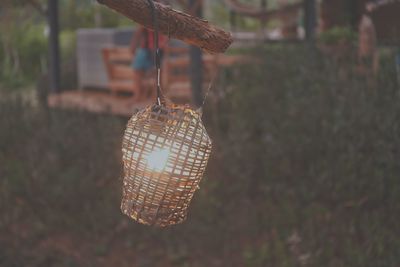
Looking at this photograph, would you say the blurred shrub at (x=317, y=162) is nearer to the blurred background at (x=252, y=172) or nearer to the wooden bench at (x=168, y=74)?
the blurred background at (x=252, y=172)

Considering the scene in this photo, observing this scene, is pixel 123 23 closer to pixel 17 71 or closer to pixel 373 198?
pixel 17 71

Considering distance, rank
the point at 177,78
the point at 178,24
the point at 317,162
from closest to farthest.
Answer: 1. the point at 178,24
2. the point at 317,162
3. the point at 177,78

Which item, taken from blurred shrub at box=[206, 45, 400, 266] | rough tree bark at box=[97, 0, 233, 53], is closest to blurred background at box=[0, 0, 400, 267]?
blurred shrub at box=[206, 45, 400, 266]

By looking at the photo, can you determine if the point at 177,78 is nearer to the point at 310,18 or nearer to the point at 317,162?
the point at 310,18

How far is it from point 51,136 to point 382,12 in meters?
5.42

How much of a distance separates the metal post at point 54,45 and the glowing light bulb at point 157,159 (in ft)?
26.7

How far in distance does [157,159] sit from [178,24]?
1.44ft

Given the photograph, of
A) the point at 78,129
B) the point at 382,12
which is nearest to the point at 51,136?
the point at 78,129

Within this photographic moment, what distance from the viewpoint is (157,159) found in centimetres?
236

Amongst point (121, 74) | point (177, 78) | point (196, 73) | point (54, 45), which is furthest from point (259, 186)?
point (54, 45)

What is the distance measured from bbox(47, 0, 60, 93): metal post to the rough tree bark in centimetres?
819

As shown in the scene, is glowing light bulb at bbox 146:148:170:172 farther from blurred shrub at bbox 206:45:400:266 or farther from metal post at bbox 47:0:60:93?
metal post at bbox 47:0:60:93

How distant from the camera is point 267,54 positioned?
25.7 feet

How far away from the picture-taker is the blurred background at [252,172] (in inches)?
252
